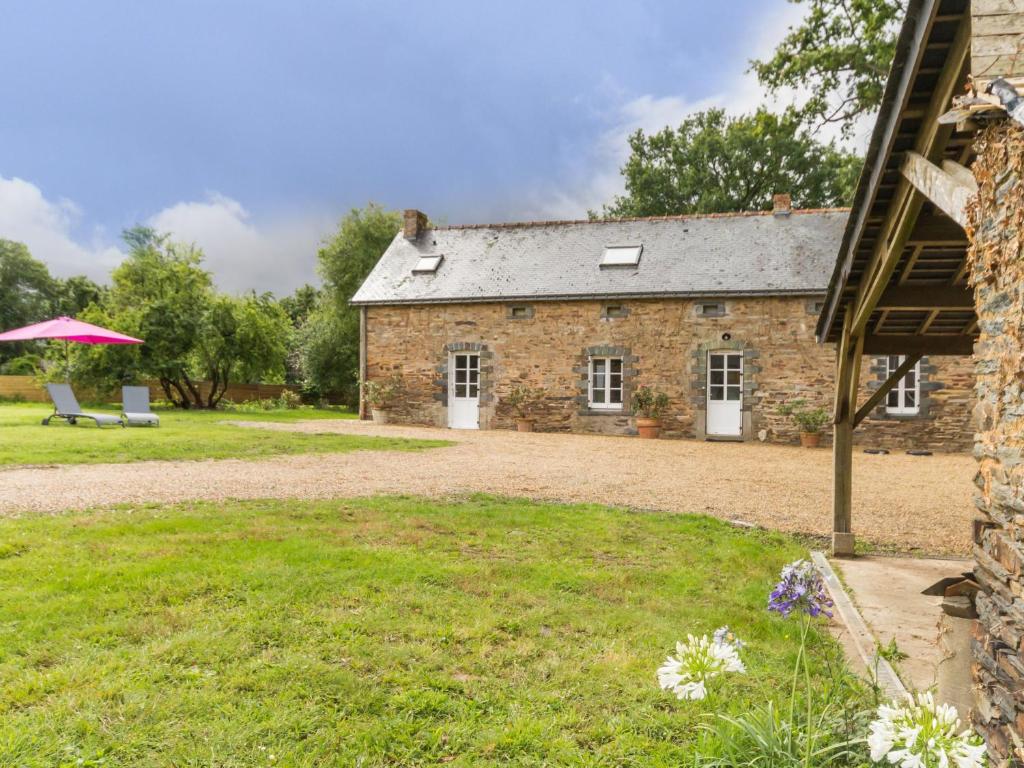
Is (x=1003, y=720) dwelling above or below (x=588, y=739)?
above

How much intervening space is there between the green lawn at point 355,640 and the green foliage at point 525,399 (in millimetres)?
10763

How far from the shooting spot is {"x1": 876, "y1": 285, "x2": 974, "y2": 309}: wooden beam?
14.6 feet

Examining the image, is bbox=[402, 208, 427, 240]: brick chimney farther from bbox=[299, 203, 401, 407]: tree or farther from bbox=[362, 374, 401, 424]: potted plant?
bbox=[299, 203, 401, 407]: tree

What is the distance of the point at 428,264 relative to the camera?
17.9 meters

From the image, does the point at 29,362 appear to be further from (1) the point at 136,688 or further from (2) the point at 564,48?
(1) the point at 136,688

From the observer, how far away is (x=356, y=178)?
1093 inches

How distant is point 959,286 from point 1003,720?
10.4 feet

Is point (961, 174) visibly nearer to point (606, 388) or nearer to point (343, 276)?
point (606, 388)

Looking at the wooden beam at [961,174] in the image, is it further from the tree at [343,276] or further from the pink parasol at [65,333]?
the tree at [343,276]

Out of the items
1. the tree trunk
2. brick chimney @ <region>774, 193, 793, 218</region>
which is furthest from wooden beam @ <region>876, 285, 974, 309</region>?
the tree trunk

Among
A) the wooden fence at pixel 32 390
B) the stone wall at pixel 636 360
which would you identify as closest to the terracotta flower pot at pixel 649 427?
the stone wall at pixel 636 360

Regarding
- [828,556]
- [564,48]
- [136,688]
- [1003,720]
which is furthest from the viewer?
[564,48]

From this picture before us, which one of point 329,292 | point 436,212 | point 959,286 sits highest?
point 436,212

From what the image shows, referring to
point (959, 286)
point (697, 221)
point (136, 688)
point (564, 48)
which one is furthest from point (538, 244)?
point (136, 688)
